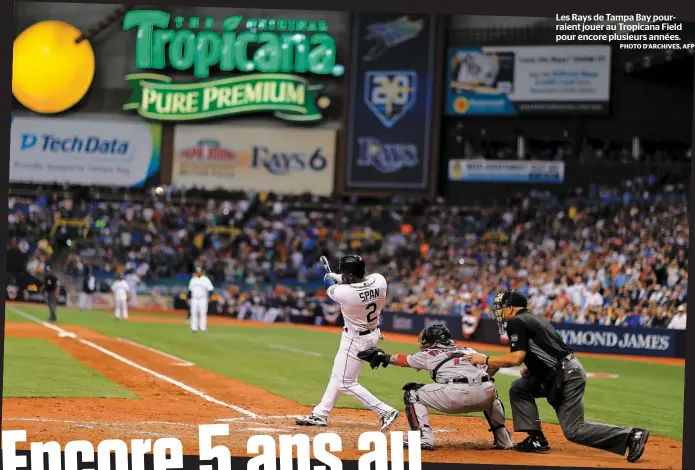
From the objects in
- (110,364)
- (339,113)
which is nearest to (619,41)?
(339,113)

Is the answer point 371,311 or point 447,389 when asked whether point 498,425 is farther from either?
point 371,311

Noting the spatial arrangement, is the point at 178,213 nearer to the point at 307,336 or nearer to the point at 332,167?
the point at 332,167

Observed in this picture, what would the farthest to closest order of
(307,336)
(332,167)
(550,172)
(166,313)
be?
1. (332,167)
2. (550,172)
3. (166,313)
4. (307,336)

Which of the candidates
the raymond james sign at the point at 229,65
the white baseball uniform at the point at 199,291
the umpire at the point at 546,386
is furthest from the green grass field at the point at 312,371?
the raymond james sign at the point at 229,65

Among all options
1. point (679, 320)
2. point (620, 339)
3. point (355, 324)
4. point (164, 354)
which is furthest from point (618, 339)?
point (355, 324)

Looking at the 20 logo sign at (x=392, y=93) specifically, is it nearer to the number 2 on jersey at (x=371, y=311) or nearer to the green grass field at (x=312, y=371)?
the green grass field at (x=312, y=371)

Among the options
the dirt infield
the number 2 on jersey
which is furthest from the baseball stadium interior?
the number 2 on jersey
